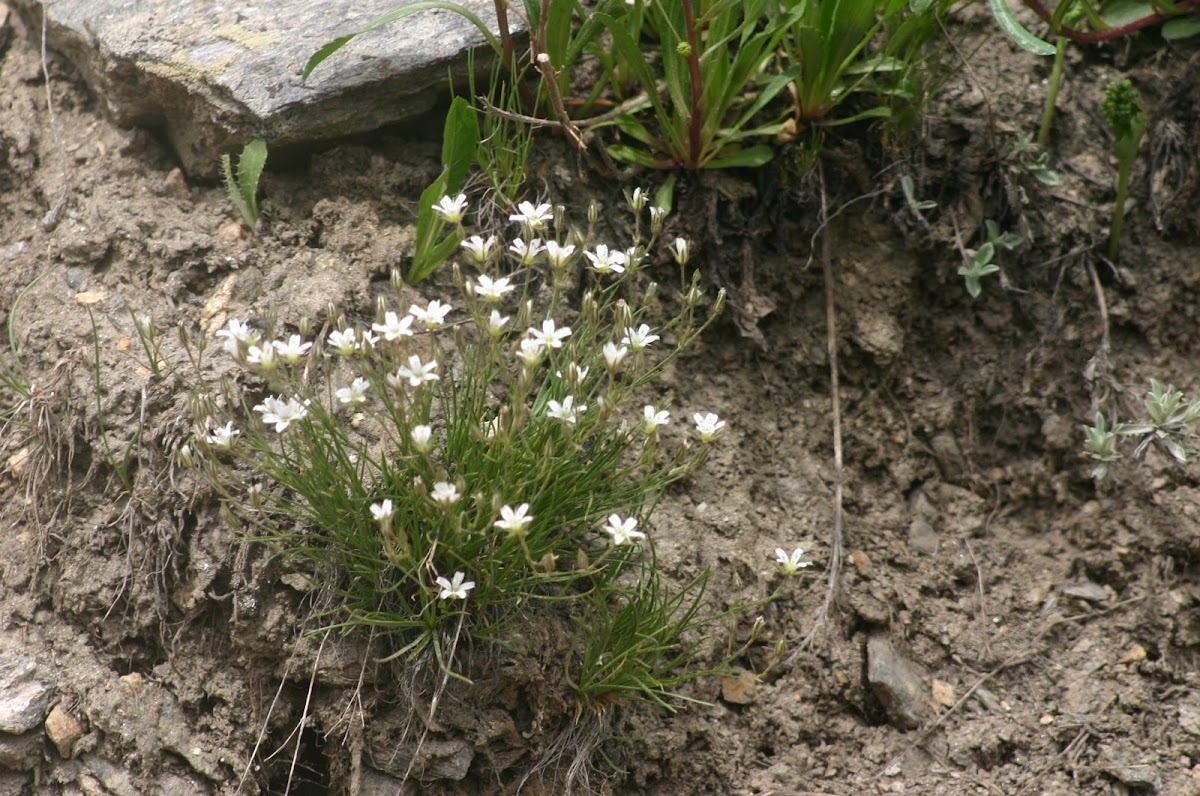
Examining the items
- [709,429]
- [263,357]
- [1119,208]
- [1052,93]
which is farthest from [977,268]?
[263,357]

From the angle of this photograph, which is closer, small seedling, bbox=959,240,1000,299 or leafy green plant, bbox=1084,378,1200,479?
leafy green plant, bbox=1084,378,1200,479

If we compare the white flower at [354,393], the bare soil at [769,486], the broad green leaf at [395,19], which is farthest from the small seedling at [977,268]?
the white flower at [354,393]

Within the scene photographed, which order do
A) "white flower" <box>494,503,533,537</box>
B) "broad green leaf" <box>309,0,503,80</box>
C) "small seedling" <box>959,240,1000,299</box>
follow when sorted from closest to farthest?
"white flower" <box>494,503,533,537</box>, "broad green leaf" <box>309,0,503,80</box>, "small seedling" <box>959,240,1000,299</box>

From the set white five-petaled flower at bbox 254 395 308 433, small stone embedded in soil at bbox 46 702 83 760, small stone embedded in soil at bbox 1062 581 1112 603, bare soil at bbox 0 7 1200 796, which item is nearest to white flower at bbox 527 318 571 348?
white five-petaled flower at bbox 254 395 308 433

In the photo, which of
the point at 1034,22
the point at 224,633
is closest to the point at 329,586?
the point at 224,633

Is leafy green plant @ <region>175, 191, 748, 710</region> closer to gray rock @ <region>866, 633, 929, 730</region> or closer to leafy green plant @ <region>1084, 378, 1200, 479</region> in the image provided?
gray rock @ <region>866, 633, 929, 730</region>
